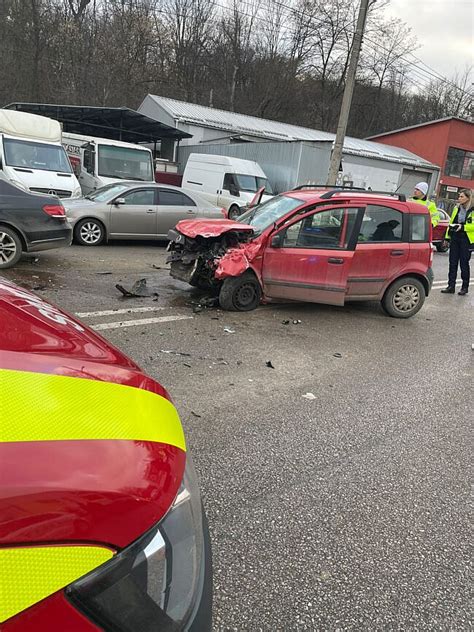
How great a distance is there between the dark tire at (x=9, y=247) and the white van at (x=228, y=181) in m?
9.78

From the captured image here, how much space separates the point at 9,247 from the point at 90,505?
7.41 meters

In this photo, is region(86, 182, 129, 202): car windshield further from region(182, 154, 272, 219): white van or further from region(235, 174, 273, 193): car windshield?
region(235, 174, 273, 193): car windshield

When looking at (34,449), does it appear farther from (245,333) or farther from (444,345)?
(444,345)

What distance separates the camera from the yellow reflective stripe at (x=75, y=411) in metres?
1.12

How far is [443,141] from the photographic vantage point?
37250 millimetres

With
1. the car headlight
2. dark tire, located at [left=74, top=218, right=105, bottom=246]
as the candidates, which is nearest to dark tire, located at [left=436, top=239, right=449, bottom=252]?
dark tire, located at [left=74, top=218, right=105, bottom=246]

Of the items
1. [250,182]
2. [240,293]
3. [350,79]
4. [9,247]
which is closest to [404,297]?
[240,293]

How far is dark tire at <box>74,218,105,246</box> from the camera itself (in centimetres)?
1046

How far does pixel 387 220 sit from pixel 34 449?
260 inches

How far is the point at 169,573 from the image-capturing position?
46.6 inches

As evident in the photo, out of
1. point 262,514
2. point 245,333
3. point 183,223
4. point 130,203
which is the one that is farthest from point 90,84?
point 262,514

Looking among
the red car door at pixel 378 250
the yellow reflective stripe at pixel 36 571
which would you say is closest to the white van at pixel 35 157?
the red car door at pixel 378 250

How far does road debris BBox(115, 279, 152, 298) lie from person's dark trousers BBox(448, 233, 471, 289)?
20.7 ft

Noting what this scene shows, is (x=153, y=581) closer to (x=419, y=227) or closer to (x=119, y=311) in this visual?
(x=119, y=311)
